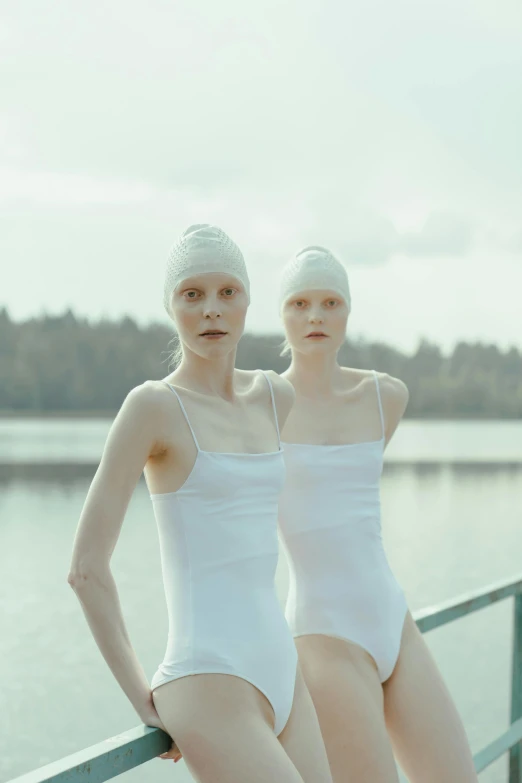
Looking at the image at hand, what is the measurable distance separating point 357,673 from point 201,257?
3.39 ft

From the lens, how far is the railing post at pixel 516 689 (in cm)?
324

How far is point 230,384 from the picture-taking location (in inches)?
87.8

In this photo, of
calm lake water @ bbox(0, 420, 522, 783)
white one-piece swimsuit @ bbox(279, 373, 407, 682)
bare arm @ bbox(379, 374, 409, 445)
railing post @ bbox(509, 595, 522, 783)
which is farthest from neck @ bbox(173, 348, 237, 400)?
calm lake water @ bbox(0, 420, 522, 783)

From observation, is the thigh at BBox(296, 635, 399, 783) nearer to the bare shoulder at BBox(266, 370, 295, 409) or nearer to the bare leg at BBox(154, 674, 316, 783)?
the bare leg at BBox(154, 674, 316, 783)

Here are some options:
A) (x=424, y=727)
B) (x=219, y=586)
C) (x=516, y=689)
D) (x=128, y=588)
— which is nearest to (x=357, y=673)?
(x=424, y=727)

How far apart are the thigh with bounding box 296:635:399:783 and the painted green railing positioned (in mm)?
275

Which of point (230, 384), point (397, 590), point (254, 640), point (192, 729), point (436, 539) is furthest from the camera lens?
point (436, 539)

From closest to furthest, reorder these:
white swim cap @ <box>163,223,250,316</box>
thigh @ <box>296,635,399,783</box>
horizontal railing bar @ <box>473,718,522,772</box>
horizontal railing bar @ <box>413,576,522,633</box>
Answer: white swim cap @ <box>163,223,250,316</box> < thigh @ <box>296,635,399,783</box> < horizontal railing bar @ <box>413,576,522,633</box> < horizontal railing bar @ <box>473,718,522,772</box>

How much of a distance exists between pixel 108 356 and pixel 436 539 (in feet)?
50.5

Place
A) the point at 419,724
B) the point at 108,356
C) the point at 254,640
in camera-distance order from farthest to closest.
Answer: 1. the point at 108,356
2. the point at 419,724
3. the point at 254,640

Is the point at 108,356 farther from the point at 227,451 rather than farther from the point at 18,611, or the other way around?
the point at 227,451

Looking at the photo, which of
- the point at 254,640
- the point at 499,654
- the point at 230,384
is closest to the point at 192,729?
the point at 254,640

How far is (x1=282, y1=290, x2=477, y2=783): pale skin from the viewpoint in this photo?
2.34 metres

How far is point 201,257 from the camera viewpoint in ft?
6.99
